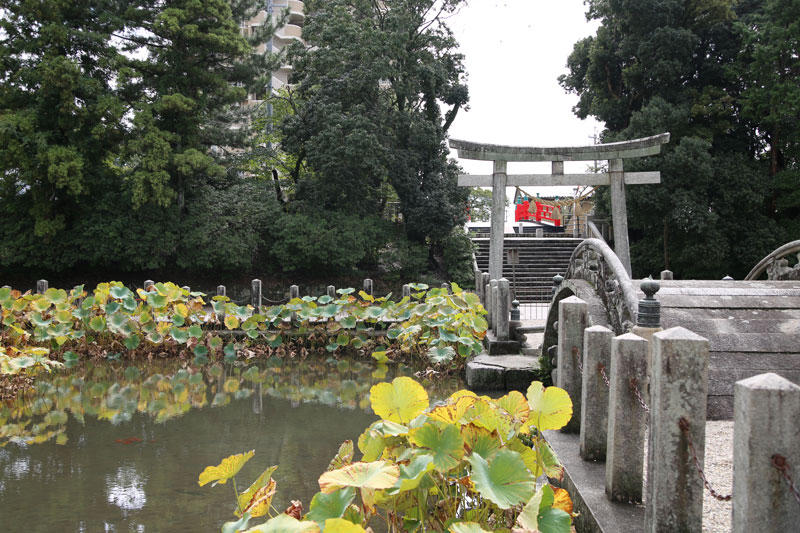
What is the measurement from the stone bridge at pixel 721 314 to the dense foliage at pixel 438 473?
200cm

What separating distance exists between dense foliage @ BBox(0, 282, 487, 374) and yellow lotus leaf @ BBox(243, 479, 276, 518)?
19.4 feet

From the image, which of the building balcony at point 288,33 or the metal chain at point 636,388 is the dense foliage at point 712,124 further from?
the building balcony at point 288,33

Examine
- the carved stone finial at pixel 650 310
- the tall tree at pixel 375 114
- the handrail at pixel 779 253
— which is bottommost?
the carved stone finial at pixel 650 310

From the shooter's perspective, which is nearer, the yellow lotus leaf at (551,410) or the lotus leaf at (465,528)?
the lotus leaf at (465,528)

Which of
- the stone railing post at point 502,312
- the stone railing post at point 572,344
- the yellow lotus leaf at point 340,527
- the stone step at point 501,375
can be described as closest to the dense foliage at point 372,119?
the stone railing post at point 502,312

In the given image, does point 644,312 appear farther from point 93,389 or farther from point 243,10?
point 243,10

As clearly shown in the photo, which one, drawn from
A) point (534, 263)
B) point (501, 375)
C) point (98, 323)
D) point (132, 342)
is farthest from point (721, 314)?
point (534, 263)

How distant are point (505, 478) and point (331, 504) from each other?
0.62 meters

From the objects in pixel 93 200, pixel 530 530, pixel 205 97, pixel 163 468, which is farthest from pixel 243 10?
pixel 530 530

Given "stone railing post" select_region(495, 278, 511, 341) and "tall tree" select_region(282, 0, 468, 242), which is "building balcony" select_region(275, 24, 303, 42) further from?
"stone railing post" select_region(495, 278, 511, 341)

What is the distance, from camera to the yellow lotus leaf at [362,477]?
2.06 metres

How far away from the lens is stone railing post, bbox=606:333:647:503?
2.77 meters

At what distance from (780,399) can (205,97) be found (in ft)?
55.4

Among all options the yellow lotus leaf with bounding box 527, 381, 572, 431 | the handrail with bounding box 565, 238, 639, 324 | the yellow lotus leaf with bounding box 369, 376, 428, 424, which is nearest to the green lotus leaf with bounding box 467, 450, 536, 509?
the yellow lotus leaf with bounding box 369, 376, 428, 424
